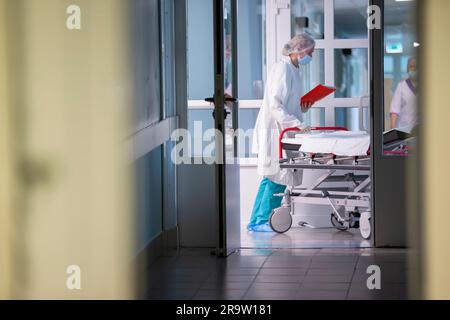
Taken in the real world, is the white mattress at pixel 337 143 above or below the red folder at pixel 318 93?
below

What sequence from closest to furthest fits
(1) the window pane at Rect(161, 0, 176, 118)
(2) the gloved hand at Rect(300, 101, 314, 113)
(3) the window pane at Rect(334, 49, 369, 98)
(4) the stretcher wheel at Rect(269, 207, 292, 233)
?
(1) the window pane at Rect(161, 0, 176, 118)
(4) the stretcher wheel at Rect(269, 207, 292, 233)
(2) the gloved hand at Rect(300, 101, 314, 113)
(3) the window pane at Rect(334, 49, 369, 98)

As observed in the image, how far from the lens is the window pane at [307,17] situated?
8.43m

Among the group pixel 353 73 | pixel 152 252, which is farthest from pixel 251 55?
pixel 353 73

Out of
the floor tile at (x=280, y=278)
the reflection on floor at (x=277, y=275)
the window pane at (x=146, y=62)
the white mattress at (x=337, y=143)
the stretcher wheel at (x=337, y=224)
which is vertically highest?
the window pane at (x=146, y=62)

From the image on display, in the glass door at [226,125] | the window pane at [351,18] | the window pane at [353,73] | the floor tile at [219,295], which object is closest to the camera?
the floor tile at [219,295]

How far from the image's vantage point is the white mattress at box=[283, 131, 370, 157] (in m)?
7.10

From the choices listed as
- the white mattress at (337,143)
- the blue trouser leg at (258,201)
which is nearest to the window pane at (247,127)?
the blue trouser leg at (258,201)

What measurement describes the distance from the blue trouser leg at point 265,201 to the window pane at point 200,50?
4.40 feet

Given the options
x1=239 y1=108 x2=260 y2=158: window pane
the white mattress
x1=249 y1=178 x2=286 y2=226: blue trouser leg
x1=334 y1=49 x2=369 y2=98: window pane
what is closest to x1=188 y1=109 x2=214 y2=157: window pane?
the white mattress

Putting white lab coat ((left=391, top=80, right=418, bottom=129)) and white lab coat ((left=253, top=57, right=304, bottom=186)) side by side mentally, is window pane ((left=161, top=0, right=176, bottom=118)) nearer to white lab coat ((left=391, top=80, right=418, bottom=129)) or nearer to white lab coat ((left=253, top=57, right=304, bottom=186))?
white lab coat ((left=253, top=57, right=304, bottom=186))

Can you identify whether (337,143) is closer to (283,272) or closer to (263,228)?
(263,228)

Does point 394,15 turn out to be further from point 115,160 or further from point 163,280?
point 115,160

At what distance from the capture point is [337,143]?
718 centimetres

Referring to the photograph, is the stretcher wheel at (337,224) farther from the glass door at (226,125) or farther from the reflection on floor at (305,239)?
the glass door at (226,125)
